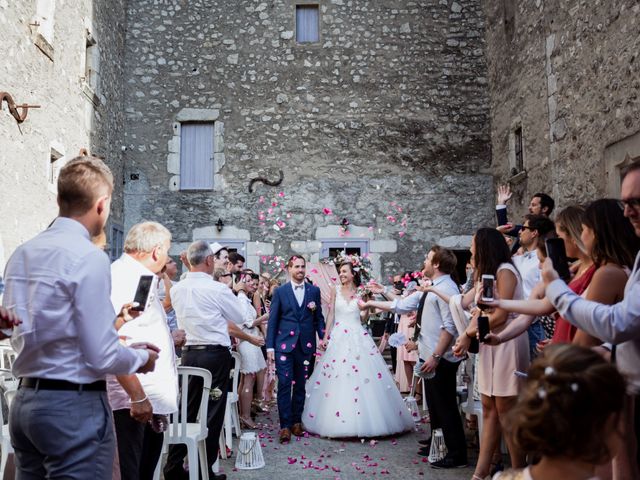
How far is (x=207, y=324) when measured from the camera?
4.36 m

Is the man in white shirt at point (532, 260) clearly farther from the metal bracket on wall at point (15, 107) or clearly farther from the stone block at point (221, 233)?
the stone block at point (221, 233)

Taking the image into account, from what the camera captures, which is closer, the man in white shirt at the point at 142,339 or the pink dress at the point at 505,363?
the man in white shirt at the point at 142,339

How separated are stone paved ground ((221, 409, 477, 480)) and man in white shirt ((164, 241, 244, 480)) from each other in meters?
0.55

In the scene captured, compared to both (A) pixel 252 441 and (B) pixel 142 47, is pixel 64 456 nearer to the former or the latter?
(A) pixel 252 441

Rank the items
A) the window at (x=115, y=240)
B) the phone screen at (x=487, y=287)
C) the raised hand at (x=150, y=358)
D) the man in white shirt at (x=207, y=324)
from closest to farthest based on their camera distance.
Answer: the raised hand at (x=150, y=358) < the phone screen at (x=487, y=287) < the man in white shirt at (x=207, y=324) < the window at (x=115, y=240)

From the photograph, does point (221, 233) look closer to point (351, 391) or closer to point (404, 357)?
point (404, 357)

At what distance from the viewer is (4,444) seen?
352 cm

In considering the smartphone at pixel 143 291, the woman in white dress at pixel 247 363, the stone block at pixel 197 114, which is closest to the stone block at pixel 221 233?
the stone block at pixel 197 114

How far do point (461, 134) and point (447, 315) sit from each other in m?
7.98

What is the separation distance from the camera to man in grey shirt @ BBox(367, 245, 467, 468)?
4695mm

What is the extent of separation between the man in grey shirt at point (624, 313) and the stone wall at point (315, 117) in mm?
9608

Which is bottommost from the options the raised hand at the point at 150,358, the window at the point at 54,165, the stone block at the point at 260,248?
the raised hand at the point at 150,358

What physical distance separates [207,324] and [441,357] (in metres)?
1.83

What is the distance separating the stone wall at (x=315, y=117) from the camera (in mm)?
12109
